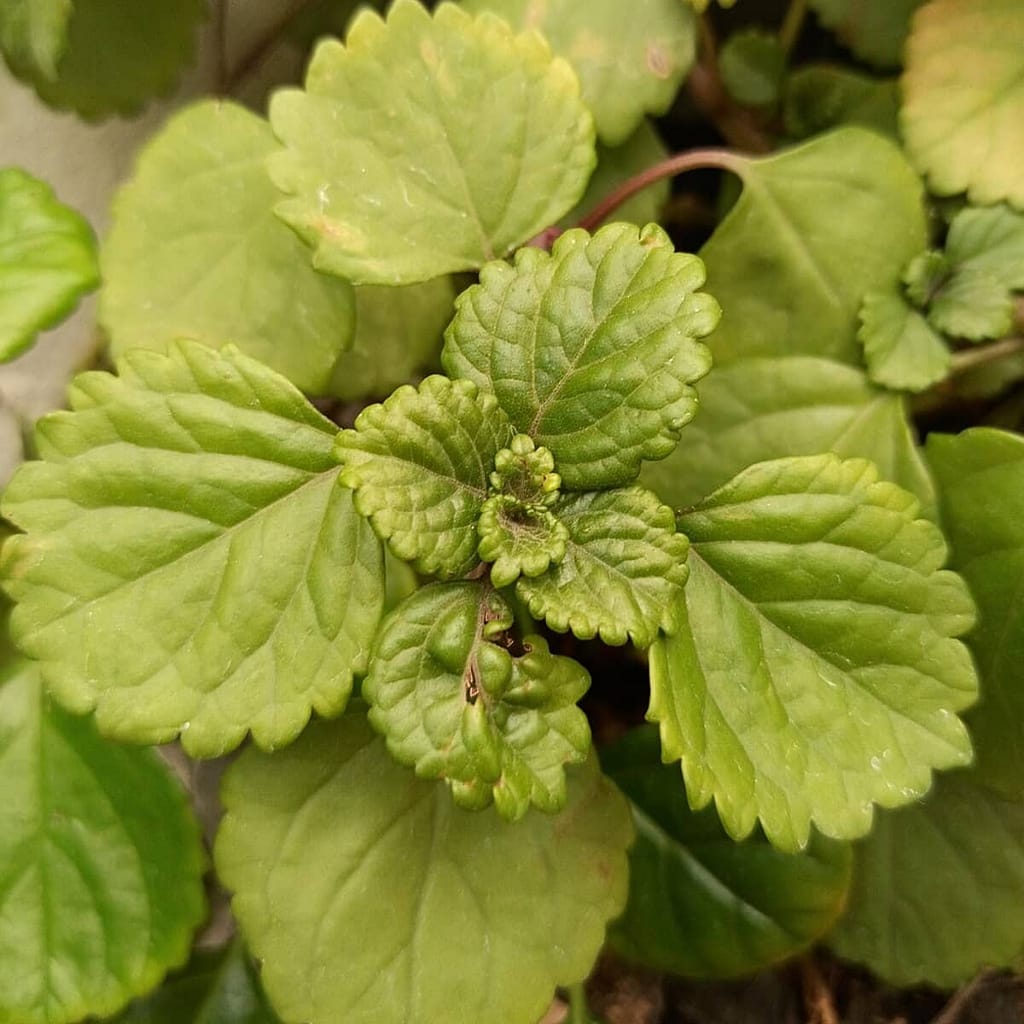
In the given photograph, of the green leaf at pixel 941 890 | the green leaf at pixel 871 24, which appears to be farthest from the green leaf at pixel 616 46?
the green leaf at pixel 941 890

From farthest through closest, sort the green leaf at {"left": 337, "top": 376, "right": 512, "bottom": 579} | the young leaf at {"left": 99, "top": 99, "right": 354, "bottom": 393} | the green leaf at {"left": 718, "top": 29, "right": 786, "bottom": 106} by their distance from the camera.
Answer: the green leaf at {"left": 718, "top": 29, "right": 786, "bottom": 106} < the young leaf at {"left": 99, "top": 99, "right": 354, "bottom": 393} < the green leaf at {"left": 337, "top": 376, "right": 512, "bottom": 579}

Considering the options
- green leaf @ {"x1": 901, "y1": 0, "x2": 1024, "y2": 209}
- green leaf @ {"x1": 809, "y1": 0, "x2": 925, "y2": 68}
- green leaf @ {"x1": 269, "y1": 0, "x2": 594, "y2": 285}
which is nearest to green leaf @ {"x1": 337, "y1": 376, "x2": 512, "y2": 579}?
green leaf @ {"x1": 269, "y1": 0, "x2": 594, "y2": 285}

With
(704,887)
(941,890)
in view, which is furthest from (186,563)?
(941,890)

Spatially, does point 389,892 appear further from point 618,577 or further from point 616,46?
point 616,46

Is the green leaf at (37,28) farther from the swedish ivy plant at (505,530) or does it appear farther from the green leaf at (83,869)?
the green leaf at (83,869)

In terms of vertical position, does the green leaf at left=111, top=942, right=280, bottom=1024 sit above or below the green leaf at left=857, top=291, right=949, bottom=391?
below

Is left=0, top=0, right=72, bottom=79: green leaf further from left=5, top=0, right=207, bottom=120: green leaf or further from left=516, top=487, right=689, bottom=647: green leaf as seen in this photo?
left=516, top=487, right=689, bottom=647: green leaf

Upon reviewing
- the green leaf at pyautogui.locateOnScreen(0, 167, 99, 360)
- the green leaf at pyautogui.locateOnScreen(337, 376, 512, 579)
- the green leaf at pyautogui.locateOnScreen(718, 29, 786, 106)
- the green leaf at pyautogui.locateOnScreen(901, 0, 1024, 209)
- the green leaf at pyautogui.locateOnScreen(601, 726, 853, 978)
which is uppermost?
the green leaf at pyautogui.locateOnScreen(0, 167, 99, 360)
